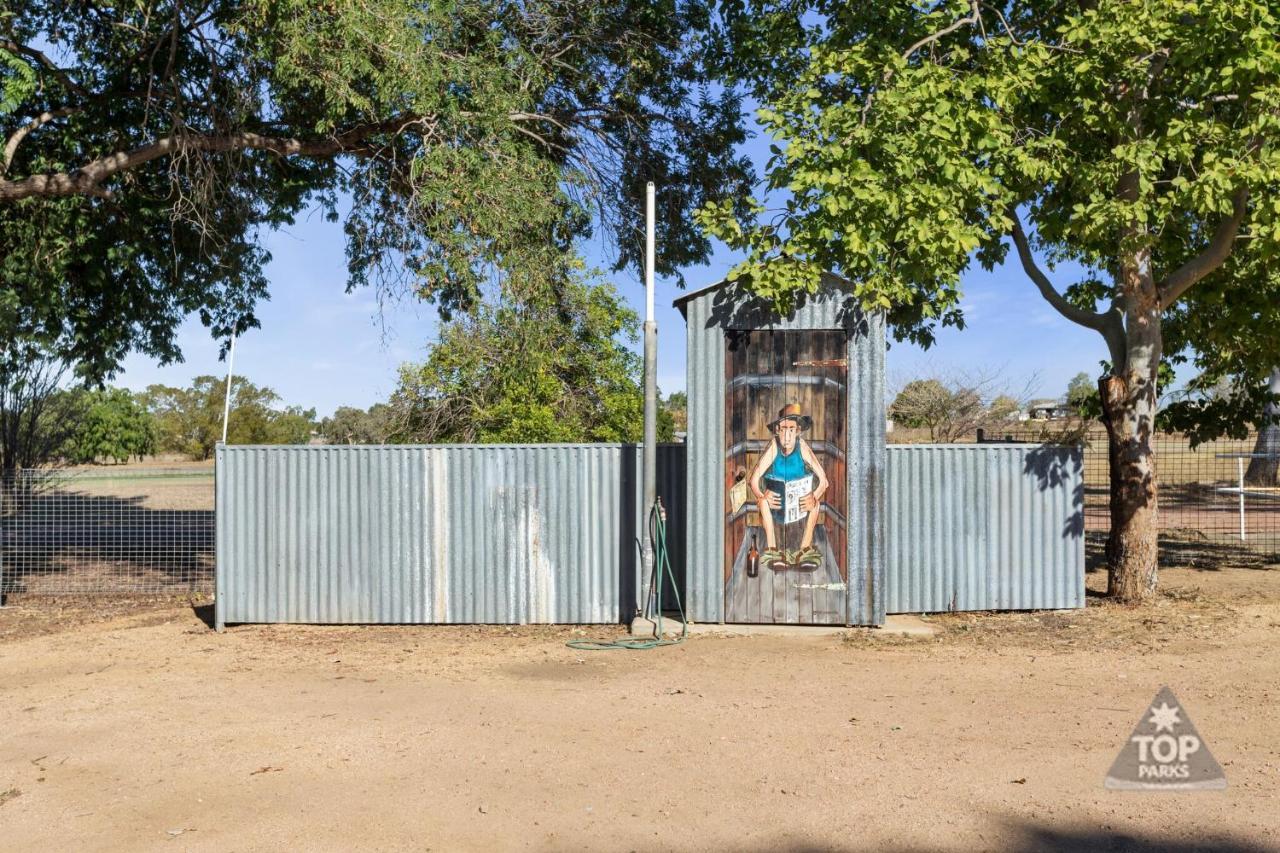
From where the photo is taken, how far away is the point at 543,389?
699 inches

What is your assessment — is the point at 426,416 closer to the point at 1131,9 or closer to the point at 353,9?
the point at 353,9

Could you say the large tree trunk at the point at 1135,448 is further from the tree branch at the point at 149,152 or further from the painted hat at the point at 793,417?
the tree branch at the point at 149,152

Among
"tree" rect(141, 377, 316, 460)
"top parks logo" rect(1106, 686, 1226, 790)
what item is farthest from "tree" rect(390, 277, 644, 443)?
"tree" rect(141, 377, 316, 460)

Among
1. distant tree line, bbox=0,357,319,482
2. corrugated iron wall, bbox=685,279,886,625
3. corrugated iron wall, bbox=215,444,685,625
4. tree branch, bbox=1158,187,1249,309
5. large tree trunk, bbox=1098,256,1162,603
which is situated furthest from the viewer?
distant tree line, bbox=0,357,319,482

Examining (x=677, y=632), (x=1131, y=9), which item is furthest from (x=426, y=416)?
(x=1131, y=9)

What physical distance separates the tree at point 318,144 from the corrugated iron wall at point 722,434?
265 centimetres

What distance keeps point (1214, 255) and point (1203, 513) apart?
14533 mm

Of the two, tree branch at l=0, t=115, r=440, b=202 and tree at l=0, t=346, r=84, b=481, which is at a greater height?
tree branch at l=0, t=115, r=440, b=202

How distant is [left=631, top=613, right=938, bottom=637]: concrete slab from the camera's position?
9.46 m

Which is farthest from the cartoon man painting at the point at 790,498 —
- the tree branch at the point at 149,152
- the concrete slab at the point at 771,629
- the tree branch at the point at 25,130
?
the tree branch at the point at 25,130

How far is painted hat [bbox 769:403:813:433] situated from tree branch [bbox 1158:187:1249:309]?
459cm

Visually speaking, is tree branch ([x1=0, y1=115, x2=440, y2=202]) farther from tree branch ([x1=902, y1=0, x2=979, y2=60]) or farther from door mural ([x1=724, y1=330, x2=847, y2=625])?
tree branch ([x1=902, y1=0, x2=979, y2=60])

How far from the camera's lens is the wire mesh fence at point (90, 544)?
476 inches

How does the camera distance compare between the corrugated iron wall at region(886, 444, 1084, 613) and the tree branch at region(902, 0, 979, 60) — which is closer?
the tree branch at region(902, 0, 979, 60)
